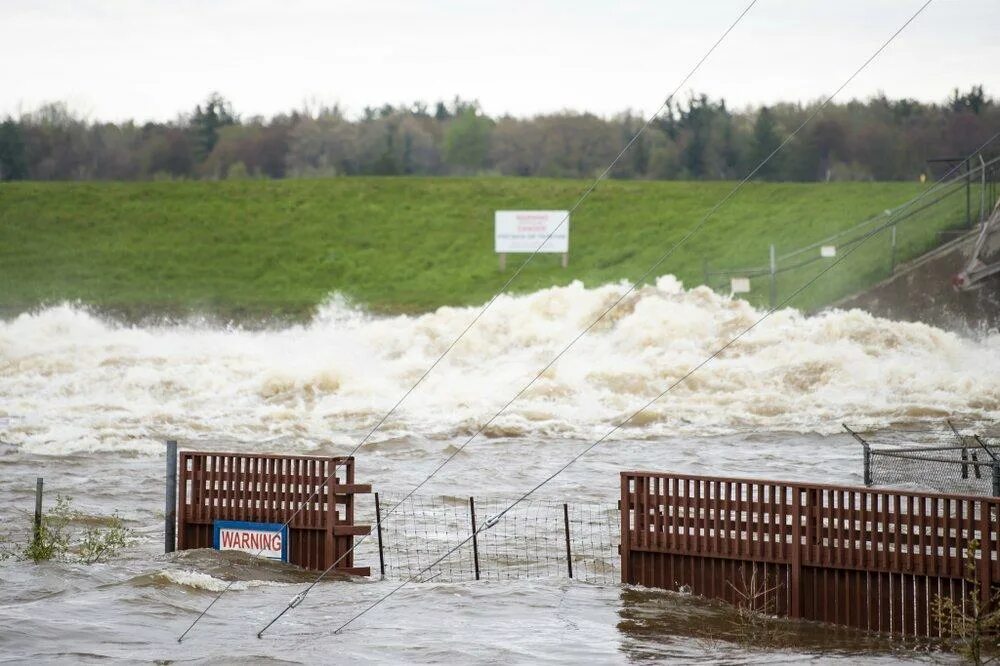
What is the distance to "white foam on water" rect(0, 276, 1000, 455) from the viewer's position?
37.1 meters

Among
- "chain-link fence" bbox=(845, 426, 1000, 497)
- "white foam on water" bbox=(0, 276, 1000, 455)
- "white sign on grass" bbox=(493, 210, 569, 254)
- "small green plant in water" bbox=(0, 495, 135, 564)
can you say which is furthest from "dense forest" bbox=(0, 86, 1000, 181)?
"small green plant in water" bbox=(0, 495, 135, 564)

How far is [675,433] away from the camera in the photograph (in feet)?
117

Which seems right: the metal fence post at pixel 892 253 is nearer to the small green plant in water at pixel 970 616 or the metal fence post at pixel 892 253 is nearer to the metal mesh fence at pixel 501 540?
the metal mesh fence at pixel 501 540

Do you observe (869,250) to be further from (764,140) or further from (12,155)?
(12,155)

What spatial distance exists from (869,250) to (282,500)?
41668 millimetres

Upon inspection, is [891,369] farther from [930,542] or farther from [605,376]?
[930,542]

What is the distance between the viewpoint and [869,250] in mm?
53938

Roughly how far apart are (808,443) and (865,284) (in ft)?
64.1

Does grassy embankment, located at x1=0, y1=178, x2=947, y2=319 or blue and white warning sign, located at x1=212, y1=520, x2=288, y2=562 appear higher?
grassy embankment, located at x1=0, y1=178, x2=947, y2=319

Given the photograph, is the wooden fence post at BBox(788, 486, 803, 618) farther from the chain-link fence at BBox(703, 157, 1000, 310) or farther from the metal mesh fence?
the chain-link fence at BBox(703, 157, 1000, 310)

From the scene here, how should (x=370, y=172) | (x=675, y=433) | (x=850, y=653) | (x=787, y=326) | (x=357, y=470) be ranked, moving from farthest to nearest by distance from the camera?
1. (x=370, y=172)
2. (x=787, y=326)
3. (x=675, y=433)
4. (x=357, y=470)
5. (x=850, y=653)

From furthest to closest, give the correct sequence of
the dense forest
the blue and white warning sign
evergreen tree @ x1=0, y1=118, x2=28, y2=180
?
evergreen tree @ x1=0, y1=118, x2=28, y2=180 → the dense forest → the blue and white warning sign

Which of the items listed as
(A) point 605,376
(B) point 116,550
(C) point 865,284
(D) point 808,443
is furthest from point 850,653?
(C) point 865,284

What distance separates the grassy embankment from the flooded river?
13.3 ft
